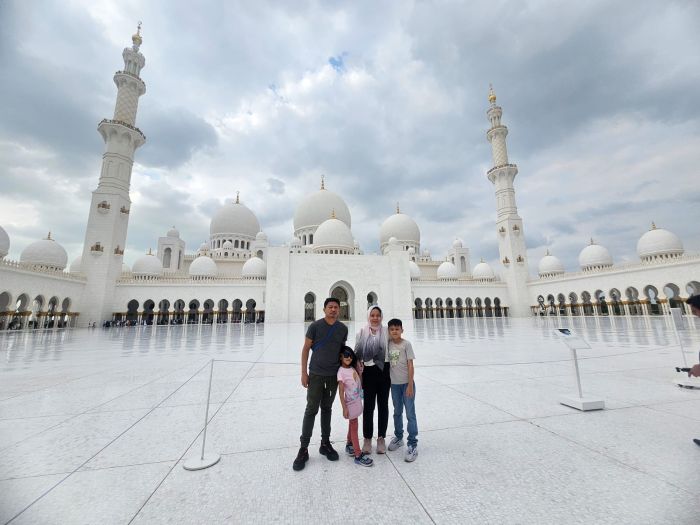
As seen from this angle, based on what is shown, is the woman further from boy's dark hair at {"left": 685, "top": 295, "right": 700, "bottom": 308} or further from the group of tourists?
boy's dark hair at {"left": 685, "top": 295, "right": 700, "bottom": 308}

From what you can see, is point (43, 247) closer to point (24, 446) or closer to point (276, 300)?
point (276, 300)

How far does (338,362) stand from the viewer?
278cm

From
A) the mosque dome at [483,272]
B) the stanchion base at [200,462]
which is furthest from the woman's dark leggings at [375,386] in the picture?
the mosque dome at [483,272]

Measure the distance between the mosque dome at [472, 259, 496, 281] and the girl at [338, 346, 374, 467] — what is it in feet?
134

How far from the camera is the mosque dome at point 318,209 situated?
132 ft

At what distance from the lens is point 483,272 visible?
40844mm

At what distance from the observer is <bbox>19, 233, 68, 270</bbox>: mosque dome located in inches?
1033

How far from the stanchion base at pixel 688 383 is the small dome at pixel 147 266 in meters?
36.4

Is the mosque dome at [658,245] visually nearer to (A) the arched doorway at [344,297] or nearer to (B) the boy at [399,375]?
(A) the arched doorway at [344,297]

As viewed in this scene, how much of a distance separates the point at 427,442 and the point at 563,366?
14.4 feet

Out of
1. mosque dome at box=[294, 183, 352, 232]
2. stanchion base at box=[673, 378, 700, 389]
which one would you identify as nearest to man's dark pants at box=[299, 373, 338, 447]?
stanchion base at box=[673, 378, 700, 389]

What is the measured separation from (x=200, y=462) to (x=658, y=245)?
38248 mm

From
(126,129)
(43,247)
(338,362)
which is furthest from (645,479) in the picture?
(43,247)

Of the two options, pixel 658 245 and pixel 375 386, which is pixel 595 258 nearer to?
pixel 658 245
